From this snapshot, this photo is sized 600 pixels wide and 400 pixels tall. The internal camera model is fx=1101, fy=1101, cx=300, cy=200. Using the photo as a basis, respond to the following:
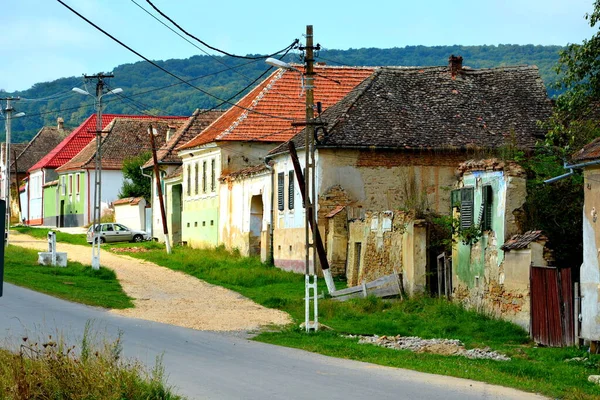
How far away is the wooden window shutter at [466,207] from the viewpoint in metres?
26.7

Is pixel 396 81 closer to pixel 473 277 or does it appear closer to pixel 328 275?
pixel 328 275

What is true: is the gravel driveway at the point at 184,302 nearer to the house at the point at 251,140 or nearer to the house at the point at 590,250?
the house at the point at 251,140

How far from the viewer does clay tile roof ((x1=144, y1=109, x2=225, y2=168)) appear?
61.0 meters

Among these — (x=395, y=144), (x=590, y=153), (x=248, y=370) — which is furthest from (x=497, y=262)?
(x=395, y=144)

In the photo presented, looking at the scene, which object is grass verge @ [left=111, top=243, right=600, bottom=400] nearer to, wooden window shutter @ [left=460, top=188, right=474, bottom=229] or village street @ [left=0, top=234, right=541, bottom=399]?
village street @ [left=0, top=234, right=541, bottom=399]

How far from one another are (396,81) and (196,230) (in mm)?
17633

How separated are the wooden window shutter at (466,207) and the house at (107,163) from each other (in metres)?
44.1

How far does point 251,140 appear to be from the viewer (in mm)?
48500

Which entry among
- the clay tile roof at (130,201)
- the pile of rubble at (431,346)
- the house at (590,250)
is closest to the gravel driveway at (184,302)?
the pile of rubble at (431,346)

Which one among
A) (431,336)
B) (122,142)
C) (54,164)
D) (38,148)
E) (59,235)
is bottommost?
(431,336)

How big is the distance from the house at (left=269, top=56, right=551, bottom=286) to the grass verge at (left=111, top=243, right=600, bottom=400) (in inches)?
108

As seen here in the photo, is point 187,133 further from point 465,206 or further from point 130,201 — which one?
point 465,206

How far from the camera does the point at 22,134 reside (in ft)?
558

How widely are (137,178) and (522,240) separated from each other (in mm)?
48328
